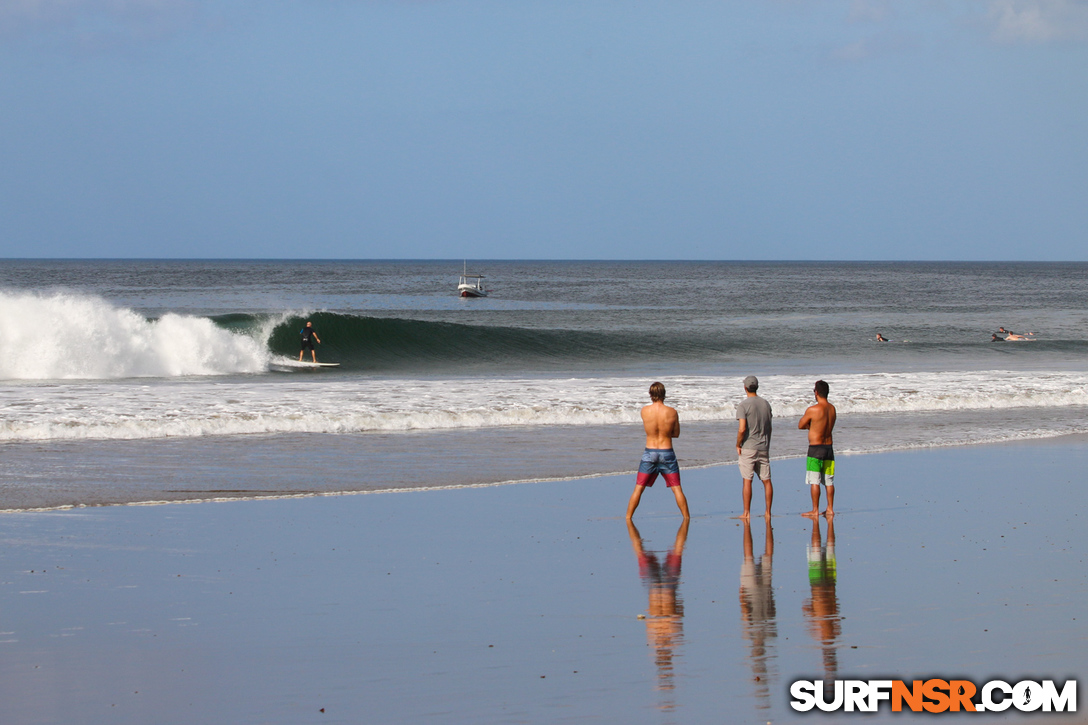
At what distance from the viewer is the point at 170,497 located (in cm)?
1117

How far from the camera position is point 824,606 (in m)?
6.93

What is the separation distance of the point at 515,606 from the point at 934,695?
8.72ft

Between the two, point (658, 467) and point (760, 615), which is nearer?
point (760, 615)

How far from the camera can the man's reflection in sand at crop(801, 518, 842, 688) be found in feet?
19.4

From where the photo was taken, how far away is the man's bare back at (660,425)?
10023 millimetres

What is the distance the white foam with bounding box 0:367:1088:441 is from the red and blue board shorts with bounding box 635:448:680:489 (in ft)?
26.0

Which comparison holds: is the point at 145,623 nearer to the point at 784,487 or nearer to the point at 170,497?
the point at 170,497

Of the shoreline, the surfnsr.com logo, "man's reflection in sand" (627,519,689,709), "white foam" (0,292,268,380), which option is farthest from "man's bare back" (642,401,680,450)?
"white foam" (0,292,268,380)

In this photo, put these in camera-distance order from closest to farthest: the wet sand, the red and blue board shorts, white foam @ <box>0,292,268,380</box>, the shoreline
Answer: the wet sand, the red and blue board shorts, the shoreline, white foam @ <box>0,292,268,380</box>

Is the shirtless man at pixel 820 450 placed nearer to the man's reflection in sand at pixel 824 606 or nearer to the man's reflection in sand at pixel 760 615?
the man's reflection in sand at pixel 824 606

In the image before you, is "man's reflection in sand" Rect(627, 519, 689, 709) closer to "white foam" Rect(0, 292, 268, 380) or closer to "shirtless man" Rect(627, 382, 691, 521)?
"shirtless man" Rect(627, 382, 691, 521)

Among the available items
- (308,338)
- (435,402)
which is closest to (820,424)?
(435,402)

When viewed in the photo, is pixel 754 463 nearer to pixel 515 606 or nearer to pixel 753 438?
pixel 753 438

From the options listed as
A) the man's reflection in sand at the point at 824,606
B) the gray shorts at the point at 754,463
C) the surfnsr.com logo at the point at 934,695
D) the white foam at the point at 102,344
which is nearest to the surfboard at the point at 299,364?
the white foam at the point at 102,344
